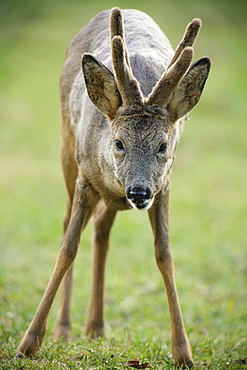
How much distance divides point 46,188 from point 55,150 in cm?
307

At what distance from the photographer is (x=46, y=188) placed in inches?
499

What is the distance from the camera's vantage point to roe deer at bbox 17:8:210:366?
179 inches

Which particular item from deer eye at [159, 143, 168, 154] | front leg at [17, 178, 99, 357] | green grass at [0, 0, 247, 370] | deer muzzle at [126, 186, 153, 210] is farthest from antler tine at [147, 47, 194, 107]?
green grass at [0, 0, 247, 370]

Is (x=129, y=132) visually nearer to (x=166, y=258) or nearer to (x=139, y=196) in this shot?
(x=139, y=196)

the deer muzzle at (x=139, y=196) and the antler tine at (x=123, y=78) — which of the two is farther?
the antler tine at (x=123, y=78)

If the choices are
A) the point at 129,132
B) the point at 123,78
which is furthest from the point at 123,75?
the point at 129,132

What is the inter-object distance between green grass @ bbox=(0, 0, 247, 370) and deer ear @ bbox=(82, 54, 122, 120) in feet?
5.96

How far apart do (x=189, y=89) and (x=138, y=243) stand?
16.9 feet

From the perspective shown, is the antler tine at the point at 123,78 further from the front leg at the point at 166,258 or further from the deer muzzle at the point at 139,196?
the front leg at the point at 166,258

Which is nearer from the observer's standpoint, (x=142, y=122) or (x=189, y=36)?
(x=142, y=122)

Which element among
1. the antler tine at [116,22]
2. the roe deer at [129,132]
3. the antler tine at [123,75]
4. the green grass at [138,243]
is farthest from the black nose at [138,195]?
the green grass at [138,243]

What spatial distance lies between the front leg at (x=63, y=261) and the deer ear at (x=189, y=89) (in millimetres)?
1044

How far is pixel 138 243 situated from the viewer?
9.70 meters

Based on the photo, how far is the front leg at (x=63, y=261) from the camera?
4938 millimetres
